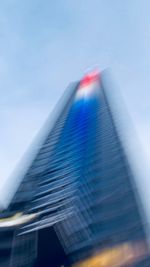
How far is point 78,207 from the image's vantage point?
116ft

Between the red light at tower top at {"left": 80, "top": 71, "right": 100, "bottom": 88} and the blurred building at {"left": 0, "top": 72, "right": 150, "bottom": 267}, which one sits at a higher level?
the red light at tower top at {"left": 80, "top": 71, "right": 100, "bottom": 88}

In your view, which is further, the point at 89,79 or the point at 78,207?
the point at 89,79

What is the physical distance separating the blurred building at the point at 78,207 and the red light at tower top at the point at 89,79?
1679 cm

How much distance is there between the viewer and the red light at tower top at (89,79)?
3231 inches

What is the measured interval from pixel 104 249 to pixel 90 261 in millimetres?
2070

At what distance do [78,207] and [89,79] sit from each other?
5277 centimetres

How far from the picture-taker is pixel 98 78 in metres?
81.5

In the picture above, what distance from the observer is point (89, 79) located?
83.5 m

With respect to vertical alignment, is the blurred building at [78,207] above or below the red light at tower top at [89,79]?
below

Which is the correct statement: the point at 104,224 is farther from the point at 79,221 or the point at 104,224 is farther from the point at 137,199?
the point at 137,199

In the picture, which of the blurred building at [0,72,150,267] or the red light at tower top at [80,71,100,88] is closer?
the blurred building at [0,72,150,267]

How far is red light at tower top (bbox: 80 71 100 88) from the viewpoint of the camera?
8207cm

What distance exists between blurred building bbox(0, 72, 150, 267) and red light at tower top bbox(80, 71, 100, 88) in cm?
1679

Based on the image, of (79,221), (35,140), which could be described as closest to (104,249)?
(79,221)
